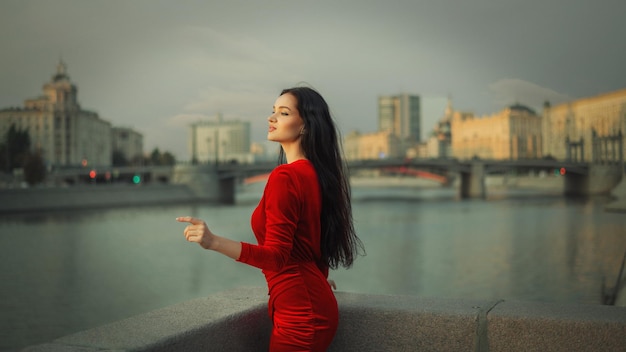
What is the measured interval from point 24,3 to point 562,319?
8.53 m

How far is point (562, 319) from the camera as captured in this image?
4.14 feet

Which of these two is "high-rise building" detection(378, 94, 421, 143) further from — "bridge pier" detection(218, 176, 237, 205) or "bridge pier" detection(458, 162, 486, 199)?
"bridge pier" detection(218, 176, 237, 205)

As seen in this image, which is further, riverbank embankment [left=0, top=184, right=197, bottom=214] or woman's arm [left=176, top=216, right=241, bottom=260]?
riverbank embankment [left=0, top=184, right=197, bottom=214]

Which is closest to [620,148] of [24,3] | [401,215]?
[24,3]

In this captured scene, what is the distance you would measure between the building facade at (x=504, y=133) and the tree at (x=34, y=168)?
778cm

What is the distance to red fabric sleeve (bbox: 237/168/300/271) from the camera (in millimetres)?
1103

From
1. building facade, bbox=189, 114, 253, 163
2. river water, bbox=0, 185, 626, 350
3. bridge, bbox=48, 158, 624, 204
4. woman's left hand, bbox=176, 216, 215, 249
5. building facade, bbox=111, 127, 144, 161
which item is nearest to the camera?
woman's left hand, bbox=176, 216, 215, 249

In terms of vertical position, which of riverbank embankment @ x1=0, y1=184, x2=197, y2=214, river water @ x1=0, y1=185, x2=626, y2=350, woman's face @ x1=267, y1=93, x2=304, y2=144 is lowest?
river water @ x1=0, y1=185, x2=626, y2=350

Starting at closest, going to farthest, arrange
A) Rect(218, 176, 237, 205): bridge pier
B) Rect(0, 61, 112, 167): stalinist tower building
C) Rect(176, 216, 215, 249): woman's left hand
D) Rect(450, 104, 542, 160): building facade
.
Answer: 1. Rect(176, 216, 215, 249): woman's left hand
2. Rect(450, 104, 542, 160): building facade
3. Rect(0, 61, 112, 167): stalinist tower building
4. Rect(218, 176, 237, 205): bridge pier

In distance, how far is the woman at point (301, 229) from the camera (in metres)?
1.11

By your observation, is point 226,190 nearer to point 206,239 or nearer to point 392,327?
point 392,327

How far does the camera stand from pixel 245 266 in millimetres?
9414

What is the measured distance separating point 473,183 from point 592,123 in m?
17.4

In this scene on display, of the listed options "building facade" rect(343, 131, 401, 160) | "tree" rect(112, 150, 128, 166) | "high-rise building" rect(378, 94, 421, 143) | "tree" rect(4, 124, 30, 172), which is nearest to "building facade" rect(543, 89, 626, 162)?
"tree" rect(4, 124, 30, 172)
